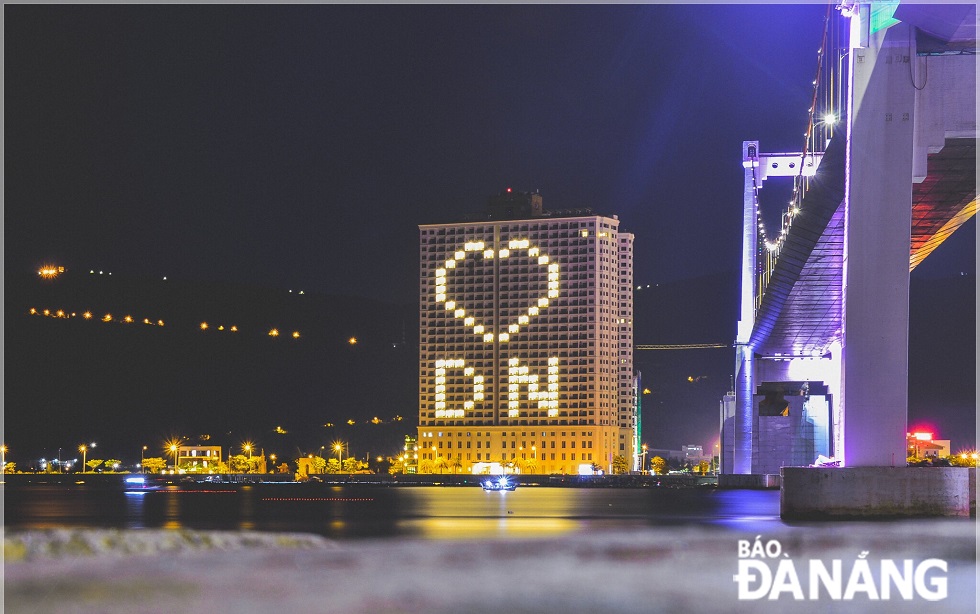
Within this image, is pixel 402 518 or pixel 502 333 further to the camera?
pixel 502 333

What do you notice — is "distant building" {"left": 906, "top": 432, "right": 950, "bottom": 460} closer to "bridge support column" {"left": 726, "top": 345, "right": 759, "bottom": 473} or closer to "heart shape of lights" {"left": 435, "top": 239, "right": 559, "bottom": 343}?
"heart shape of lights" {"left": 435, "top": 239, "right": 559, "bottom": 343}

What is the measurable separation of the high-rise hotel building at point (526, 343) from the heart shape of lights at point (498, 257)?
0.10m

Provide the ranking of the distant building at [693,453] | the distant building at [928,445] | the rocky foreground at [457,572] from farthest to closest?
1. the distant building at [693,453]
2. the distant building at [928,445]
3. the rocky foreground at [457,572]

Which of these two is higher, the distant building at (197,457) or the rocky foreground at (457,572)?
the rocky foreground at (457,572)

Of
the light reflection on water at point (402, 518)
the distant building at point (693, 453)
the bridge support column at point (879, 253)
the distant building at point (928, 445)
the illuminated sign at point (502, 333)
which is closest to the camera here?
the bridge support column at point (879, 253)

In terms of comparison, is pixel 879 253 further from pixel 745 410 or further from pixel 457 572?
pixel 745 410

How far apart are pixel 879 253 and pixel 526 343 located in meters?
105

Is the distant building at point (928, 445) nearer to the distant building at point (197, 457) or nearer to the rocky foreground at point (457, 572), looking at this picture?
the distant building at point (197, 457)

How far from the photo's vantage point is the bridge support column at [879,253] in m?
26.8

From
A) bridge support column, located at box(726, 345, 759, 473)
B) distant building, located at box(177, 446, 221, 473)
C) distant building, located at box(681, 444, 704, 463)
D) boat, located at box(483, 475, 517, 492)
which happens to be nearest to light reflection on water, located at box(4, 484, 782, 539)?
bridge support column, located at box(726, 345, 759, 473)

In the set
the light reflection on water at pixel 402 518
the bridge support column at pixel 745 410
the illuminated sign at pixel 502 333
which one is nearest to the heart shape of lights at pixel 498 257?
the illuminated sign at pixel 502 333

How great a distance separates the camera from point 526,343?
132250mm

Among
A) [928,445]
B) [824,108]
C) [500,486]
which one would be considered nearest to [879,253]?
[824,108]

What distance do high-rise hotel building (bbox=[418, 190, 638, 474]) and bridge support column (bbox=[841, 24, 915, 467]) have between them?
9683cm
